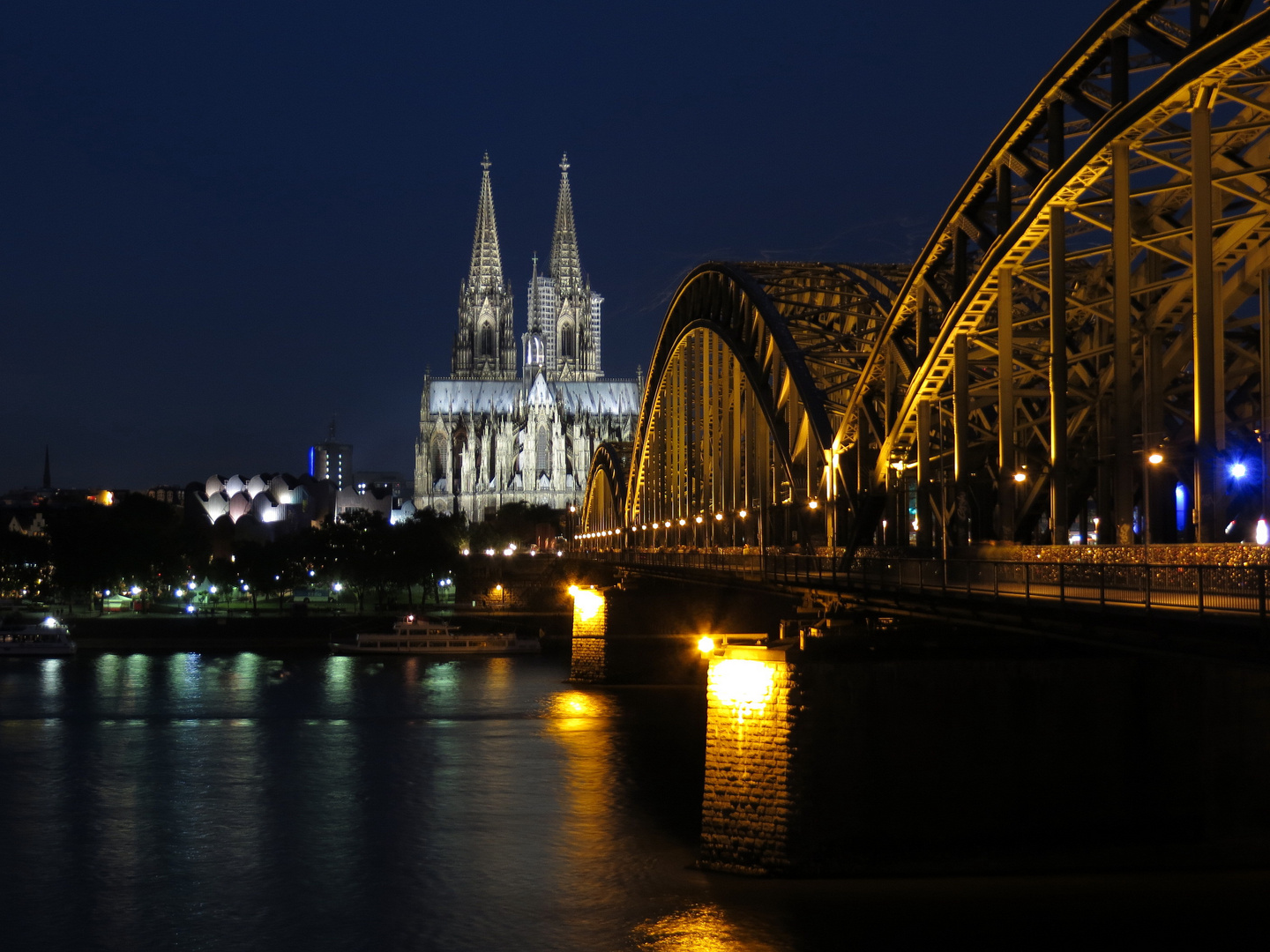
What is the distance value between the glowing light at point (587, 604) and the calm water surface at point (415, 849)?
12103 millimetres

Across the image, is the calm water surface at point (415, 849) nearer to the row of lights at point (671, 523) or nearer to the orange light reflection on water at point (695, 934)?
the orange light reflection on water at point (695, 934)

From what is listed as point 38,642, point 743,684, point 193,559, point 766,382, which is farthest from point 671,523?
point 193,559

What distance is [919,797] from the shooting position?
27.6 meters

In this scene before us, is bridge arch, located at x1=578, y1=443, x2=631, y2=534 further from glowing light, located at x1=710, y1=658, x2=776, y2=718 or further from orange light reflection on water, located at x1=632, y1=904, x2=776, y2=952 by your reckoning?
orange light reflection on water, located at x1=632, y1=904, x2=776, y2=952

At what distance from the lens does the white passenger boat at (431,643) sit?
9019 centimetres

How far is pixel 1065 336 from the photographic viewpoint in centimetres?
2980

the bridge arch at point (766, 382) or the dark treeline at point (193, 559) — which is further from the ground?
the bridge arch at point (766, 382)

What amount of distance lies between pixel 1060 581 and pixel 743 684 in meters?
8.85

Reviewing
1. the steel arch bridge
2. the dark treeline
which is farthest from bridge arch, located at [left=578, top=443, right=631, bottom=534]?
the steel arch bridge

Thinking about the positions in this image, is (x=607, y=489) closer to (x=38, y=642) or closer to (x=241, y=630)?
(x=241, y=630)

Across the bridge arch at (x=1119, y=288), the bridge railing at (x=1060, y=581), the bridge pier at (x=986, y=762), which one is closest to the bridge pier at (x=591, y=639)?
the bridge arch at (x=1119, y=288)

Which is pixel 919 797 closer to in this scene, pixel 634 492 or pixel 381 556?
pixel 634 492

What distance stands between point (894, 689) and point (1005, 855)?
346 centimetres

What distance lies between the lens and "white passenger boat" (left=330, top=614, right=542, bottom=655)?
90.2 metres
